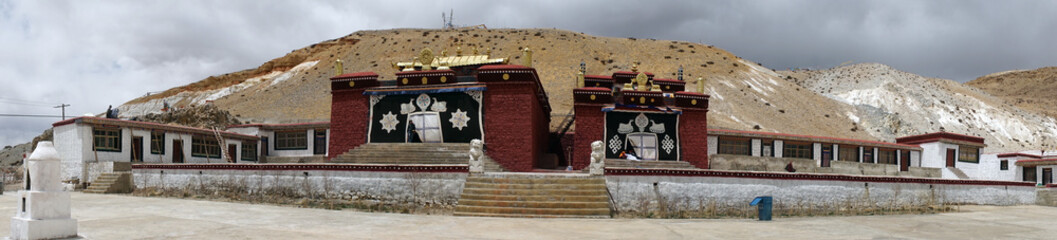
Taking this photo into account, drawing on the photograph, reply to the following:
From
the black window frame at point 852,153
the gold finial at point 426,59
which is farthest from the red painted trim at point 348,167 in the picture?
the black window frame at point 852,153

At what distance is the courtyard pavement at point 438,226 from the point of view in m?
13.6

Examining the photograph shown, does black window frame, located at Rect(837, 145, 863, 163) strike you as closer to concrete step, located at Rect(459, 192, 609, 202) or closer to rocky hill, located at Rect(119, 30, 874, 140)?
rocky hill, located at Rect(119, 30, 874, 140)

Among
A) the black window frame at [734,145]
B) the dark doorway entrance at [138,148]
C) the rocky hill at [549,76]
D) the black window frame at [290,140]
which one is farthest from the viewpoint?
the rocky hill at [549,76]

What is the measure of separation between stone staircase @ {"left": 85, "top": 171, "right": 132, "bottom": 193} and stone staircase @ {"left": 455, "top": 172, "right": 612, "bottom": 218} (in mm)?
15101

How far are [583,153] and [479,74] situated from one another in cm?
540

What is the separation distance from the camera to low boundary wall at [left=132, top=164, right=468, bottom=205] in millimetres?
21109

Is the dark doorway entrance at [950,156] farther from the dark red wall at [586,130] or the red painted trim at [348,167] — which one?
the red painted trim at [348,167]

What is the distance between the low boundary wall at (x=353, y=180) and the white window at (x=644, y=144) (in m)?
10.2

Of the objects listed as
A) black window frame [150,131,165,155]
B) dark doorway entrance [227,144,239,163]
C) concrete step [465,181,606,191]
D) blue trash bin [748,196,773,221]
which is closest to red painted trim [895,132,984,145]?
blue trash bin [748,196,773,221]

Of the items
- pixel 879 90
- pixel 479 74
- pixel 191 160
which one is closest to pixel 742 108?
pixel 879 90

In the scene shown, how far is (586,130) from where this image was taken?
28.5 meters

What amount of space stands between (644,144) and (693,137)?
2.32 m

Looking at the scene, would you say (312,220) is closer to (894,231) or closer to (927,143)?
(894,231)

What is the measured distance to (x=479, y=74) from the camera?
2695 centimetres
